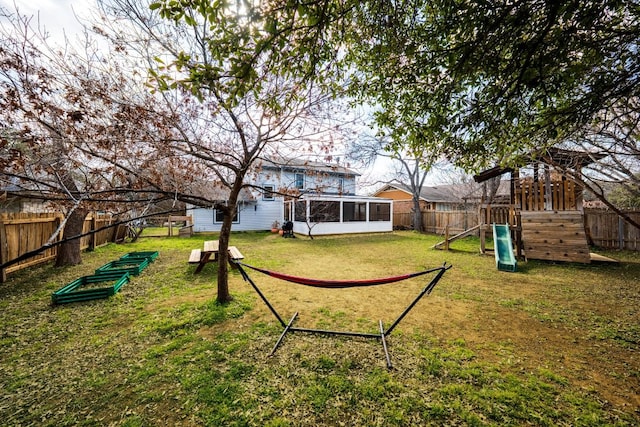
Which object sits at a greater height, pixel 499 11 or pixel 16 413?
pixel 499 11

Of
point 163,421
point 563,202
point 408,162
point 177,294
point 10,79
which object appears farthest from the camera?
point 408,162

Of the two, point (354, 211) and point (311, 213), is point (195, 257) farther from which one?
point (354, 211)

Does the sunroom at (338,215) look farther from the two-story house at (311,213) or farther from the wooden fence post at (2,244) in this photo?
the wooden fence post at (2,244)

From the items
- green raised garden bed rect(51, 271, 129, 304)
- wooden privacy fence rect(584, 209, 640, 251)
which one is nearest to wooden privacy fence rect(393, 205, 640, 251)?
wooden privacy fence rect(584, 209, 640, 251)

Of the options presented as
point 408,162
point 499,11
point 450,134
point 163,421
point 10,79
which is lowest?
point 163,421

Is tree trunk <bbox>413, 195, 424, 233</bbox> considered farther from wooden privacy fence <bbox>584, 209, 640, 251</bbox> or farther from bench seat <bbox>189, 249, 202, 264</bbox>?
bench seat <bbox>189, 249, 202, 264</bbox>

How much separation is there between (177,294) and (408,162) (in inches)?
650

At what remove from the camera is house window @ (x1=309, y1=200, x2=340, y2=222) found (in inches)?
560

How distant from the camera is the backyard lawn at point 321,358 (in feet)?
6.79

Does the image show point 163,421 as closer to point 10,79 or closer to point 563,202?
point 10,79

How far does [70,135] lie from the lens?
329 cm

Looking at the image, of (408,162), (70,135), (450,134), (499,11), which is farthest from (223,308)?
(408,162)

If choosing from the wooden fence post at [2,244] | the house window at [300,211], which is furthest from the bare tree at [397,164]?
the wooden fence post at [2,244]

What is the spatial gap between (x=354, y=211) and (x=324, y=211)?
229cm
